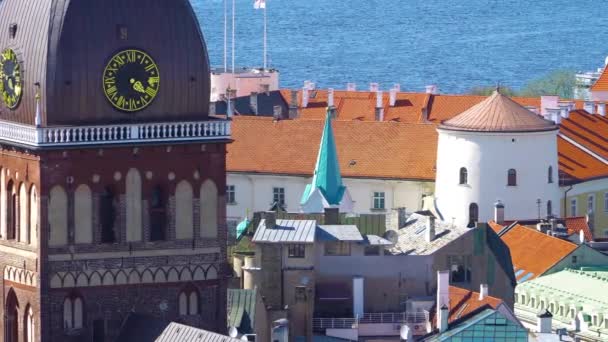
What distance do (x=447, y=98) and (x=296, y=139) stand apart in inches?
607

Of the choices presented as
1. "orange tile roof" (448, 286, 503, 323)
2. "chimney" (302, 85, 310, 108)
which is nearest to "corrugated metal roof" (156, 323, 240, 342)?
"orange tile roof" (448, 286, 503, 323)

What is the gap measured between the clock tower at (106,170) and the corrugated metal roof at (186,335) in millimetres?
1448

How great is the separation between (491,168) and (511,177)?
554 mm

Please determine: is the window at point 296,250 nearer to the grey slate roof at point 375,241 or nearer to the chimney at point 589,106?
the grey slate roof at point 375,241

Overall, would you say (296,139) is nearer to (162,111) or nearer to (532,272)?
(532,272)

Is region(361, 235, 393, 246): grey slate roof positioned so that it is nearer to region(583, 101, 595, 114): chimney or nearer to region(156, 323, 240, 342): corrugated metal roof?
region(156, 323, 240, 342): corrugated metal roof

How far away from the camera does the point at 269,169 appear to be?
9000 centimetres

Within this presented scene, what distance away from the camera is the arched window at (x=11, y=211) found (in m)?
53.8

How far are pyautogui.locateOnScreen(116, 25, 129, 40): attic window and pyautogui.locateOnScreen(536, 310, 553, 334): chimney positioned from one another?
50.4 feet

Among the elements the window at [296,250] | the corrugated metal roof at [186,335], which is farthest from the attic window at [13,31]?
the window at [296,250]

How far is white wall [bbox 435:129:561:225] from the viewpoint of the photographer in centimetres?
8956

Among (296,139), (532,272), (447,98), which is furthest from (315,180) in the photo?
(447,98)

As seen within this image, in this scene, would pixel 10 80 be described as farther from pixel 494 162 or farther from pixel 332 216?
pixel 494 162

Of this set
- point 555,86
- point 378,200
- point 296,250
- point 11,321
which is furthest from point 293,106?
point 11,321
